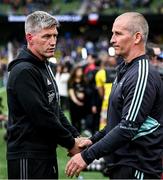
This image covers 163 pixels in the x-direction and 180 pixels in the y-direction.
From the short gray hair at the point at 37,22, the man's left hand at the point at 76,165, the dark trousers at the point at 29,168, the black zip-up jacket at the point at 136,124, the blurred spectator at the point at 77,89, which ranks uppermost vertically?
the short gray hair at the point at 37,22

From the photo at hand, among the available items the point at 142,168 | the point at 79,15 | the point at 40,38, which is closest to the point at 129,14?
the point at 40,38

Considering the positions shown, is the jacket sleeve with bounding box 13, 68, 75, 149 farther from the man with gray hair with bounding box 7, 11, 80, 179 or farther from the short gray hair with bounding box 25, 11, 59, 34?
the short gray hair with bounding box 25, 11, 59, 34

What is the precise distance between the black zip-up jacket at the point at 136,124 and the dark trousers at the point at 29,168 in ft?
1.67

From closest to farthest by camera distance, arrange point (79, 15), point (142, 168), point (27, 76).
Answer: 1. point (142, 168)
2. point (27, 76)
3. point (79, 15)

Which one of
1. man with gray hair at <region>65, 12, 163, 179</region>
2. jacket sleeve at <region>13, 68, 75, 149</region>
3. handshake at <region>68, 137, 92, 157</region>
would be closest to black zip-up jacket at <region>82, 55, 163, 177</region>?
man with gray hair at <region>65, 12, 163, 179</region>

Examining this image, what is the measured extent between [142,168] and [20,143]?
0.95m

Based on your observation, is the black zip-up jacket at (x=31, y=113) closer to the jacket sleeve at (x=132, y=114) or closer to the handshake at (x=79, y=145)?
the handshake at (x=79, y=145)

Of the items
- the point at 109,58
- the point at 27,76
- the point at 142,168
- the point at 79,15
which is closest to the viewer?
the point at 142,168

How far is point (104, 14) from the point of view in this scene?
133 feet

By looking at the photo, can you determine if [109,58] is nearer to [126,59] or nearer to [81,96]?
[81,96]

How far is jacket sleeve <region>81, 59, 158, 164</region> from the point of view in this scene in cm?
421

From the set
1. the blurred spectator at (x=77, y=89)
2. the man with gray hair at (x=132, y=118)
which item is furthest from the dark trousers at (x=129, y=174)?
the blurred spectator at (x=77, y=89)

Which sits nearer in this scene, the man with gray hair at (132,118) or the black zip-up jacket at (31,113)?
the man with gray hair at (132,118)

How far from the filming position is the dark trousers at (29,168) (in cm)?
466
